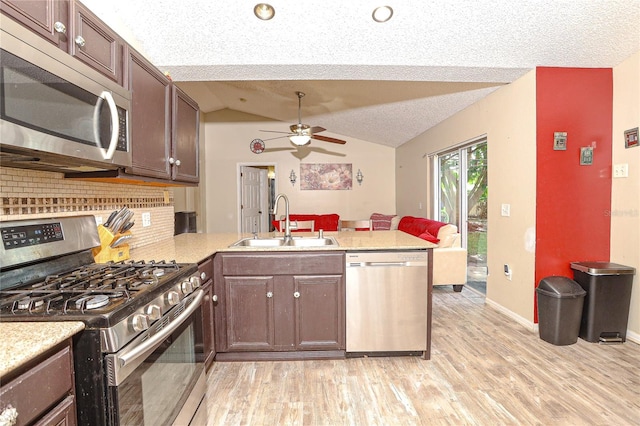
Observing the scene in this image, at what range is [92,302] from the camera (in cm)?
100

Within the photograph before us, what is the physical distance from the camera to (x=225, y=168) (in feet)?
23.8

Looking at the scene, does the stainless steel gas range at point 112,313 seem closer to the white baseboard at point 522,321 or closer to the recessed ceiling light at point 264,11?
the recessed ceiling light at point 264,11

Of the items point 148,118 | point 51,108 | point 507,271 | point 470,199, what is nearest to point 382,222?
point 470,199

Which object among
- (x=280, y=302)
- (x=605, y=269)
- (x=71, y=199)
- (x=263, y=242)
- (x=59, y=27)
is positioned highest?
(x=59, y=27)

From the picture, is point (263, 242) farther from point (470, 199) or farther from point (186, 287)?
point (470, 199)

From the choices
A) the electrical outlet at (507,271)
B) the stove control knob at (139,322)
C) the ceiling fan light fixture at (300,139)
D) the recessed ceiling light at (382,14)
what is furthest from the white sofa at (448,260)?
the stove control knob at (139,322)

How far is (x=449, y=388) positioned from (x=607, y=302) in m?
1.62

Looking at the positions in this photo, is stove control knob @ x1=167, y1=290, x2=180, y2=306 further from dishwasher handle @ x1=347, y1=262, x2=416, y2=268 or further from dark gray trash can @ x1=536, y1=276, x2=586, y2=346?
dark gray trash can @ x1=536, y1=276, x2=586, y2=346

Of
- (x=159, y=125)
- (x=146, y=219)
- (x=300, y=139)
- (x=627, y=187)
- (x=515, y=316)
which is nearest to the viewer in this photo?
(x=159, y=125)

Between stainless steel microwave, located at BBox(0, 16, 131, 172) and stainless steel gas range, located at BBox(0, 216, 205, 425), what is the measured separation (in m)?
0.36

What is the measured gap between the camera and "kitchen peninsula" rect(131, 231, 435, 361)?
89.3 inches

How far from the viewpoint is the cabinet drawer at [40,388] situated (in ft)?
2.32

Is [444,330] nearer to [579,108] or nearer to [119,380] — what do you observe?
[579,108]

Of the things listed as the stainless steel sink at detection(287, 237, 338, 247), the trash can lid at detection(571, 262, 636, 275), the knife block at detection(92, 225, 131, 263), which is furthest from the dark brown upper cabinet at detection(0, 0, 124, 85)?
the trash can lid at detection(571, 262, 636, 275)
